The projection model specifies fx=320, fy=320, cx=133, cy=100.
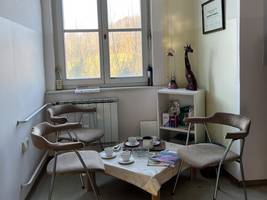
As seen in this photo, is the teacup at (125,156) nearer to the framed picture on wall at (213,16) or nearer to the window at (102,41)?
the window at (102,41)

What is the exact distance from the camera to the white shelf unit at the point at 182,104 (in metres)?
3.50

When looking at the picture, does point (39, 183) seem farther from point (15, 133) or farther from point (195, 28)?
point (195, 28)

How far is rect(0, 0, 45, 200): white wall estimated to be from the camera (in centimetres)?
229

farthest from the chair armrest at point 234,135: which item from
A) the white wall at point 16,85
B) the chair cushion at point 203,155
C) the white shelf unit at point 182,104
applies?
the white wall at point 16,85

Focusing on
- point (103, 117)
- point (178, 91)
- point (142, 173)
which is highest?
point (178, 91)

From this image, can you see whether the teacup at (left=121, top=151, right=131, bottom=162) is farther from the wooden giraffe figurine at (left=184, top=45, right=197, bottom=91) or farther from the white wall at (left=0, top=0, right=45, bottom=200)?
the wooden giraffe figurine at (left=184, top=45, right=197, bottom=91)

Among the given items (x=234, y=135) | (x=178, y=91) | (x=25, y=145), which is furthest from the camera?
(x=178, y=91)

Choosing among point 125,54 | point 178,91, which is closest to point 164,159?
point 178,91

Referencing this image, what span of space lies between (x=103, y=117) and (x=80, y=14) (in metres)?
1.29

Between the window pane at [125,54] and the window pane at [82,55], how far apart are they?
0.20 metres

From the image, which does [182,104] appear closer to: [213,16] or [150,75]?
[150,75]

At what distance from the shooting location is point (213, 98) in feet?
11.3

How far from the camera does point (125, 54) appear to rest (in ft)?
13.2

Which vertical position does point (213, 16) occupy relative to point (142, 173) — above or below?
above
